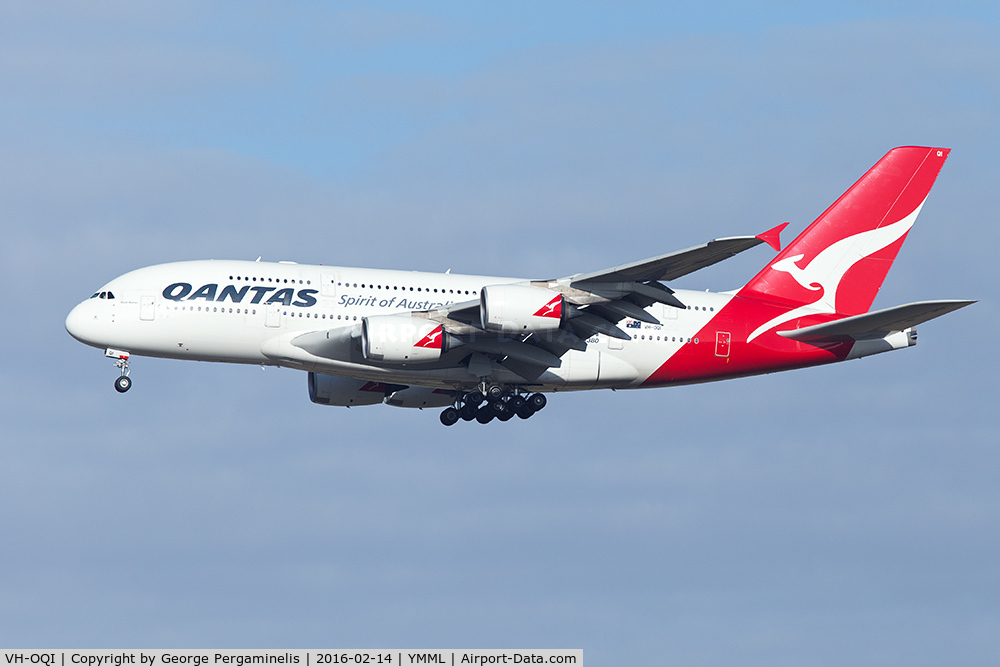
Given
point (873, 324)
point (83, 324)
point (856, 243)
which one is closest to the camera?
point (83, 324)

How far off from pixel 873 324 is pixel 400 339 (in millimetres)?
15069

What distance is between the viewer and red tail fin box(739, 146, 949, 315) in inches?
2069

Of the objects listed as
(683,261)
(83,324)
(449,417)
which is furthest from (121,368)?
(683,261)

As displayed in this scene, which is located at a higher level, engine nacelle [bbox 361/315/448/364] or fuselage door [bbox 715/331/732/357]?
fuselage door [bbox 715/331/732/357]

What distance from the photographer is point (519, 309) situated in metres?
45.4

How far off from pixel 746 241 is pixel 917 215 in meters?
16.5

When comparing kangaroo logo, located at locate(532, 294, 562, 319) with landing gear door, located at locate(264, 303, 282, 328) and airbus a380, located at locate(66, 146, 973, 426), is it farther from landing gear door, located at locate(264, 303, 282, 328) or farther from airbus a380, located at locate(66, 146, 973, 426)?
landing gear door, located at locate(264, 303, 282, 328)

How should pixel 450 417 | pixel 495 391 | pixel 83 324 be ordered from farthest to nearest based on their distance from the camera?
pixel 450 417
pixel 495 391
pixel 83 324

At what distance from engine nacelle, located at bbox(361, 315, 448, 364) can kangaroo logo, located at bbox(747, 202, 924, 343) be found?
1205 centimetres

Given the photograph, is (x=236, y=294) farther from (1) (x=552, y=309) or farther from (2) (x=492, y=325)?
(1) (x=552, y=309)

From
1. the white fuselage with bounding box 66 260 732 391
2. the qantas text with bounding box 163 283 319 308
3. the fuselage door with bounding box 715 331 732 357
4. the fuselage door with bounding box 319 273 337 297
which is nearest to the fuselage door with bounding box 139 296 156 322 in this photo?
the white fuselage with bounding box 66 260 732 391

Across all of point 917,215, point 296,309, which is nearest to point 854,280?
point 917,215

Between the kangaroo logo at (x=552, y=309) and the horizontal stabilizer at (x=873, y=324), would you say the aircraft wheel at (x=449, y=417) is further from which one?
the horizontal stabilizer at (x=873, y=324)

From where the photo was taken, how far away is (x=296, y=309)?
47344 millimetres
